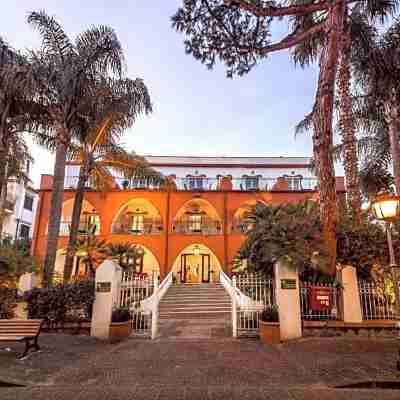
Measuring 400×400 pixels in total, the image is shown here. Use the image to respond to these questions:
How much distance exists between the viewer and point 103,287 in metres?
7.84

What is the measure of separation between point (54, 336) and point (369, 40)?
49.8ft

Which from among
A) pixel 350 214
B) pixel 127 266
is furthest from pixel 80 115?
pixel 350 214

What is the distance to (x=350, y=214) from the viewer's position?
9.54m

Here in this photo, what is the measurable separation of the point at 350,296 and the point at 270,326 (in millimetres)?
2328

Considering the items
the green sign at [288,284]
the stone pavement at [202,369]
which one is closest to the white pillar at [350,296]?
the stone pavement at [202,369]

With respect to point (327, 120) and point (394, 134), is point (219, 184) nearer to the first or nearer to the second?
point (394, 134)

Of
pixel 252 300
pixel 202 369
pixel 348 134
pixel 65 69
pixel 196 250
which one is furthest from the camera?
pixel 196 250

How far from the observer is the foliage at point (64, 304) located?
26.0 ft

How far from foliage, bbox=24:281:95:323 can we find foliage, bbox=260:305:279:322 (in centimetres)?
459

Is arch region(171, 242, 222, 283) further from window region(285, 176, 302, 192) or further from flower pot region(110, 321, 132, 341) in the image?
flower pot region(110, 321, 132, 341)

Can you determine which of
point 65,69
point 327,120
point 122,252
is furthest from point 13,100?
point 327,120

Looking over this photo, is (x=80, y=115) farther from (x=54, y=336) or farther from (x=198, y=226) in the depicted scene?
(x=198, y=226)

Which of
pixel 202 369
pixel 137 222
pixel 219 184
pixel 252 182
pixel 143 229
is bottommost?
pixel 202 369

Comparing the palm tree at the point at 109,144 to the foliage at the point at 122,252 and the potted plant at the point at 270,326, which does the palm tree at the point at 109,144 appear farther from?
the potted plant at the point at 270,326
